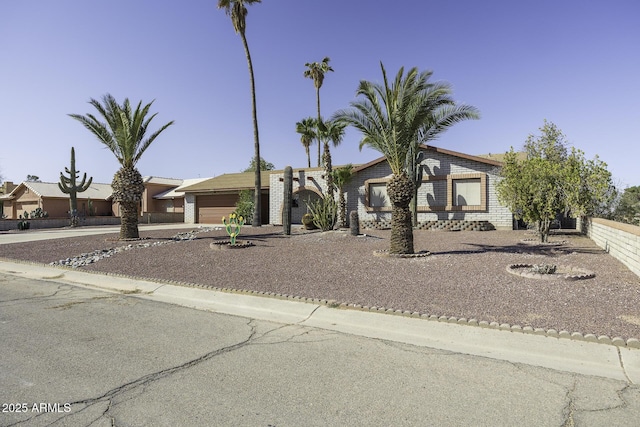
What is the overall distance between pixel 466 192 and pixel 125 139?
688 inches

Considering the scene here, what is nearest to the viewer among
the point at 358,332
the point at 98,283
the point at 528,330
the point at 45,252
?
the point at 528,330

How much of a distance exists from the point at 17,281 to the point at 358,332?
9.22 meters

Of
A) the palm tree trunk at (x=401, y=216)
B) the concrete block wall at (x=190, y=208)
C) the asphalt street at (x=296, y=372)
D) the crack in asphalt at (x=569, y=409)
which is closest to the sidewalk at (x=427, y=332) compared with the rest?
the asphalt street at (x=296, y=372)

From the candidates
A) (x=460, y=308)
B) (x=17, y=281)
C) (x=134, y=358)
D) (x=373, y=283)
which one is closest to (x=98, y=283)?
(x=17, y=281)

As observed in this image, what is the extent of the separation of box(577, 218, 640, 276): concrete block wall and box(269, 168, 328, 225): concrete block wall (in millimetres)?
16213

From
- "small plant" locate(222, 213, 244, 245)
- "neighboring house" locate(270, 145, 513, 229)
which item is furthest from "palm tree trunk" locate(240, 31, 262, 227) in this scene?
"small plant" locate(222, 213, 244, 245)

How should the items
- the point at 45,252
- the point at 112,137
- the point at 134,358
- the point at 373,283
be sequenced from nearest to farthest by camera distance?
the point at 134,358 → the point at 373,283 → the point at 45,252 → the point at 112,137

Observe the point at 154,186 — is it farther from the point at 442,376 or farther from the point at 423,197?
the point at 442,376

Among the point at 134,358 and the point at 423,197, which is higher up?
the point at 423,197

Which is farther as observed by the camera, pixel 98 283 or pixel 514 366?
pixel 98 283

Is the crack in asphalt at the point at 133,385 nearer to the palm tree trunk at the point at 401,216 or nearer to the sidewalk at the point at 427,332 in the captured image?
the sidewalk at the point at 427,332

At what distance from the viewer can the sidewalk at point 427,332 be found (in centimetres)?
441

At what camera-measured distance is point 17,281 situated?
389 inches

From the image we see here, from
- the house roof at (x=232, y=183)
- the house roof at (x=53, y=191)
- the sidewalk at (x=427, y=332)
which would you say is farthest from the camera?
the house roof at (x=53, y=191)
